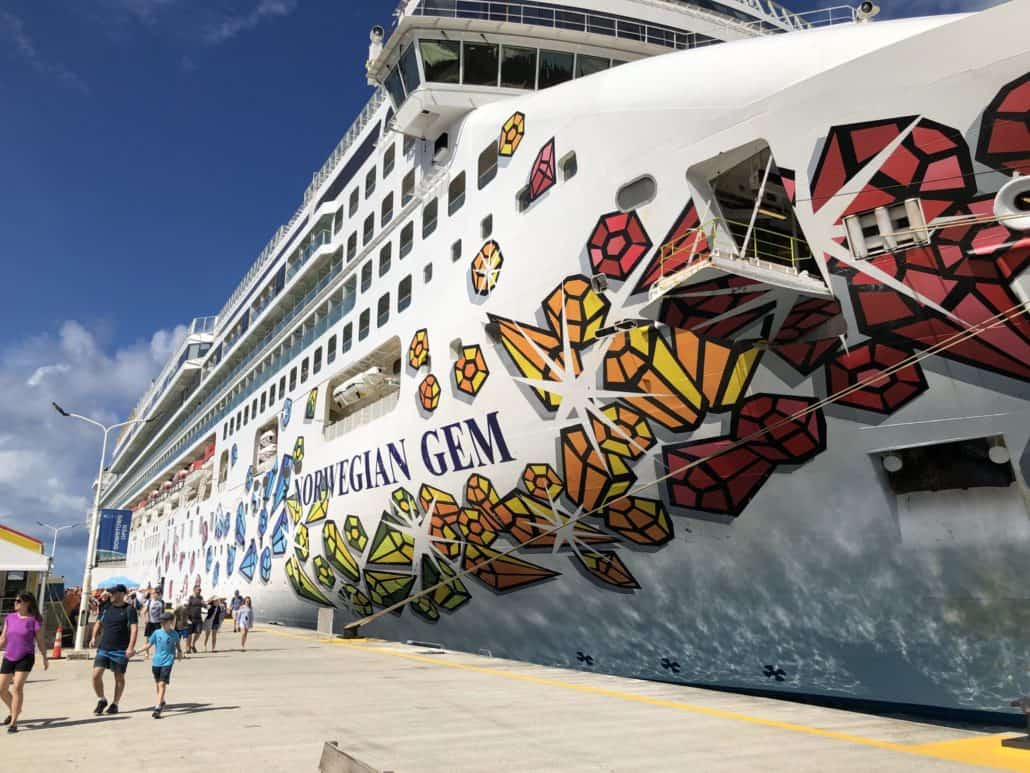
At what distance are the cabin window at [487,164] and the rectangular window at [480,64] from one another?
2.18 m

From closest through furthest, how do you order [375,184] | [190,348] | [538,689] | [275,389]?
[538,689] → [375,184] → [275,389] → [190,348]

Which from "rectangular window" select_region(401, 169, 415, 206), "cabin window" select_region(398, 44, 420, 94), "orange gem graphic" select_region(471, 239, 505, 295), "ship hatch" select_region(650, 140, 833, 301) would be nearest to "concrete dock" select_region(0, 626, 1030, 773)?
"ship hatch" select_region(650, 140, 833, 301)

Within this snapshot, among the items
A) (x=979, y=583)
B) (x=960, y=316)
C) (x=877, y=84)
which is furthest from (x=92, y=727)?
(x=877, y=84)

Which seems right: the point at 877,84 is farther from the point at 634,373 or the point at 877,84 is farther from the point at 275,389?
the point at 275,389

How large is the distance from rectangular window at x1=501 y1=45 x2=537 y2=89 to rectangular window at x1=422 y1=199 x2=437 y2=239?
2775mm

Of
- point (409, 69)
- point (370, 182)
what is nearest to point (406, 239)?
point (409, 69)

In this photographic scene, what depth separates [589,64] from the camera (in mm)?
15219

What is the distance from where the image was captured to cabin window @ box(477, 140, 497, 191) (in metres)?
13.5

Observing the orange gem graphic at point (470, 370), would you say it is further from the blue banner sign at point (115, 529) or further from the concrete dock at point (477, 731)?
the blue banner sign at point (115, 529)

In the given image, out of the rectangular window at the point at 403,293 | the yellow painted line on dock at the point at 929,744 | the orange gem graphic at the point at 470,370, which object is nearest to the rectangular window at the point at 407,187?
the rectangular window at the point at 403,293

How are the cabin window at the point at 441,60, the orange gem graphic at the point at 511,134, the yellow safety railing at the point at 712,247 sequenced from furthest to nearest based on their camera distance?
the cabin window at the point at 441,60
the orange gem graphic at the point at 511,134
the yellow safety railing at the point at 712,247

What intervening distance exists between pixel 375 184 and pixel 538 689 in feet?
49.7

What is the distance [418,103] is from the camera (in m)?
15.3

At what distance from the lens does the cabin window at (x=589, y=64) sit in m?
15.1
